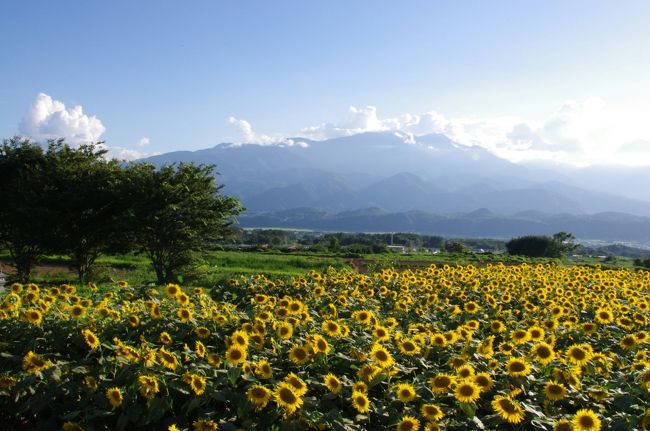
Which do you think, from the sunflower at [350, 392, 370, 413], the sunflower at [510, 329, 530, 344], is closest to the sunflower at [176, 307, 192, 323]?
the sunflower at [350, 392, 370, 413]

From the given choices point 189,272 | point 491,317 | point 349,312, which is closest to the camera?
point 349,312

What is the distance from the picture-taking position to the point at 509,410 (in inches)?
135

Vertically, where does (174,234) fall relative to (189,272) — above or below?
above

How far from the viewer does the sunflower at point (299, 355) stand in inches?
154

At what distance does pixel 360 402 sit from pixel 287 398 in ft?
1.77

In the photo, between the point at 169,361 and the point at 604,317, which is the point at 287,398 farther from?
the point at 604,317

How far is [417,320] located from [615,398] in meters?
2.96

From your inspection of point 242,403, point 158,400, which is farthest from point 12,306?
point 242,403

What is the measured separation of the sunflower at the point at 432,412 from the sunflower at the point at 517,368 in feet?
3.14

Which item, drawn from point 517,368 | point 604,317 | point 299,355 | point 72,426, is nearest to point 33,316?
point 72,426

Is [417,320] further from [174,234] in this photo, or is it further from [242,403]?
[174,234]

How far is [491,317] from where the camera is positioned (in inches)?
282

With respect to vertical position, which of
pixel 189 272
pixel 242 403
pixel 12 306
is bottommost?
pixel 189 272

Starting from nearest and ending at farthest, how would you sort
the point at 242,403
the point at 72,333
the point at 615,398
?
the point at 242,403 → the point at 615,398 → the point at 72,333
